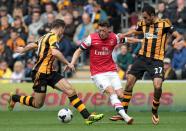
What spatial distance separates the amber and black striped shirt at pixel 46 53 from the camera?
1541 cm

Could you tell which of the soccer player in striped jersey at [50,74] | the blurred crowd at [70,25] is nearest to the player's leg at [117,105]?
the soccer player in striped jersey at [50,74]

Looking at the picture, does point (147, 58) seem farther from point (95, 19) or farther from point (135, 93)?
point (95, 19)

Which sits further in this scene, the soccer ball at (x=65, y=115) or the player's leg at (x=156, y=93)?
the player's leg at (x=156, y=93)

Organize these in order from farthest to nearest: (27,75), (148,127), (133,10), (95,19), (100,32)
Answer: (133,10), (95,19), (27,75), (100,32), (148,127)

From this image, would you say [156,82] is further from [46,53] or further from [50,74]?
[46,53]

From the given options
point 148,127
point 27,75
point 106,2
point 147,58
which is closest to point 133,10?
point 106,2

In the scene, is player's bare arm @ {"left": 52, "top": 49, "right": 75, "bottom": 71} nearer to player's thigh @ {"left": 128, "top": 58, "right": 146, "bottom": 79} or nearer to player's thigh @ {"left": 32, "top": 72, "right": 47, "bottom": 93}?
player's thigh @ {"left": 32, "top": 72, "right": 47, "bottom": 93}

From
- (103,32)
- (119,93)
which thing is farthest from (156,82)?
→ (103,32)

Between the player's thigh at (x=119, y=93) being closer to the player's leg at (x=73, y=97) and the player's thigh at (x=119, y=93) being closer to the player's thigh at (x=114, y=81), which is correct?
the player's thigh at (x=114, y=81)

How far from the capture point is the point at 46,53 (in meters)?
15.5

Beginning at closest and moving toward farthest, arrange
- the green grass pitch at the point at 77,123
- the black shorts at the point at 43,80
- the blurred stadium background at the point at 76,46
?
the green grass pitch at the point at 77,123, the black shorts at the point at 43,80, the blurred stadium background at the point at 76,46

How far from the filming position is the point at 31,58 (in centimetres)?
2394

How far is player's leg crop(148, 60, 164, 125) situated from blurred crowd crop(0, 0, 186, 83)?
5372 millimetres

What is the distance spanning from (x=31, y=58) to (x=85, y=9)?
2.73 metres
